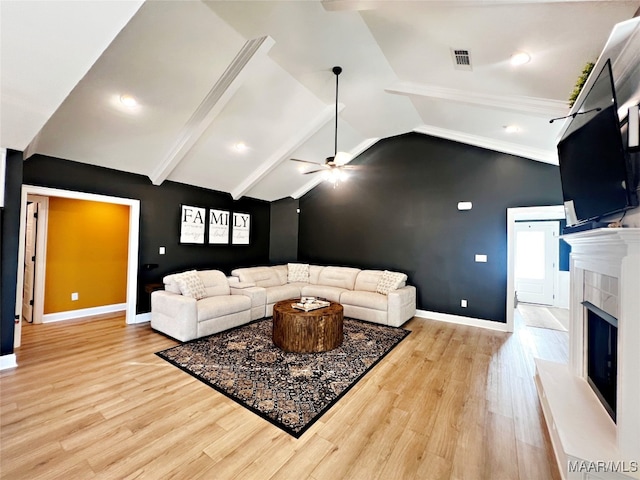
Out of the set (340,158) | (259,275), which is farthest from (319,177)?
(340,158)

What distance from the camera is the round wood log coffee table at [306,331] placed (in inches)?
128

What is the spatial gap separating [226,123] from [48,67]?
7.43ft

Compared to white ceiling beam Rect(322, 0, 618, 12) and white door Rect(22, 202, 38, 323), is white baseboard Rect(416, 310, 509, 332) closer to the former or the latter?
white ceiling beam Rect(322, 0, 618, 12)

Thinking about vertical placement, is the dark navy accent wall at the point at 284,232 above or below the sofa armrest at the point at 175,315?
above

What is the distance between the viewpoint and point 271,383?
101 inches

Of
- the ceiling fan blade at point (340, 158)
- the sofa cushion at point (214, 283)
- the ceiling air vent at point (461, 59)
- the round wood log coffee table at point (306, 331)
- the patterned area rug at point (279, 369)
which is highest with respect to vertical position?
the ceiling air vent at point (461, 59)

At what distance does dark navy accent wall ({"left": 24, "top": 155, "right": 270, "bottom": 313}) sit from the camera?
3.71 meters

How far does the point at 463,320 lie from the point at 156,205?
5.97 metres

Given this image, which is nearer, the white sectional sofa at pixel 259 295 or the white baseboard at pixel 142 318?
the white sectional sofa at pixel 259 295

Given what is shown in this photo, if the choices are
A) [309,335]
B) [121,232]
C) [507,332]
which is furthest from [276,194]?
[507,332]

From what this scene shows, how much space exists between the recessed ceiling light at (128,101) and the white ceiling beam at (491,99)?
125 inches

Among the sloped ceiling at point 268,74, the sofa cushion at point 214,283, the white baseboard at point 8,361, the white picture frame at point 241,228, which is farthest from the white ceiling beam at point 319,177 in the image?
the white baseboard at point 8,361

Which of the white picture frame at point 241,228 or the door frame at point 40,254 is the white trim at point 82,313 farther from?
the white picture frame at point 241,228

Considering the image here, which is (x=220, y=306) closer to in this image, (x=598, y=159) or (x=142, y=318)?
(x=142, y=318)
